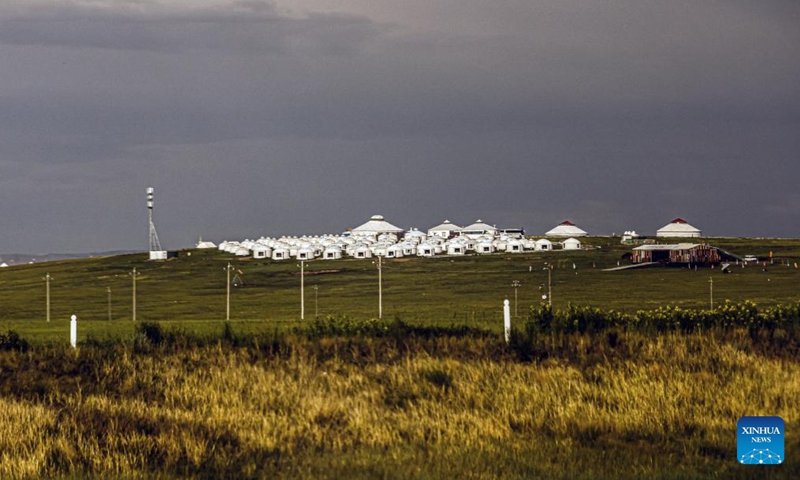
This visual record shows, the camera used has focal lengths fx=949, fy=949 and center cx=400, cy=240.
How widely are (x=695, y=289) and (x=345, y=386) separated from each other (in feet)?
378

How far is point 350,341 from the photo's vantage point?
76.8 ft

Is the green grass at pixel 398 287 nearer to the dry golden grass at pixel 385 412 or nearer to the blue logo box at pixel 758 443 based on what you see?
the dry golden grass at pixel 385 412

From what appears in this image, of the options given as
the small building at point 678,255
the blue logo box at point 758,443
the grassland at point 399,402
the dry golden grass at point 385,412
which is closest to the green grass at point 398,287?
the small building at point 678,255

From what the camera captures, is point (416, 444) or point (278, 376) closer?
point (416, 444)

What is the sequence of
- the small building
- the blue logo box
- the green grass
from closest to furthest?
the blue logo box
the green grass
the small building

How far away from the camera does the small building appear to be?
16312 cm

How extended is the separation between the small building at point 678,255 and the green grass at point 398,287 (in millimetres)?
6379

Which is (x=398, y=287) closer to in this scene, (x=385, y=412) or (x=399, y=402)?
(x=399, y=402)

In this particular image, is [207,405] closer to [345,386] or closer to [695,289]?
[345,386]

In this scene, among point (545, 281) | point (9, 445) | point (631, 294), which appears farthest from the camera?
point (545, 281)

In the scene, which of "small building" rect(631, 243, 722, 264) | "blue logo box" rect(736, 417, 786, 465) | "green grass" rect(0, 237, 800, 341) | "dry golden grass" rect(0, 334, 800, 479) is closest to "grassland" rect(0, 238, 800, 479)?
"dry golden grass" rect(0, 334, 800, 479)

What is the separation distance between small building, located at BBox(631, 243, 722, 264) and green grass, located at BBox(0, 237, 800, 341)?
638cm

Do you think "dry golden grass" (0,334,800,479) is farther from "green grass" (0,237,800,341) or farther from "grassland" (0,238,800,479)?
"green grass" (0,237,800,341)

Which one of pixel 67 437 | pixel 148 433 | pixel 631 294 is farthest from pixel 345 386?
pixel 631 294
